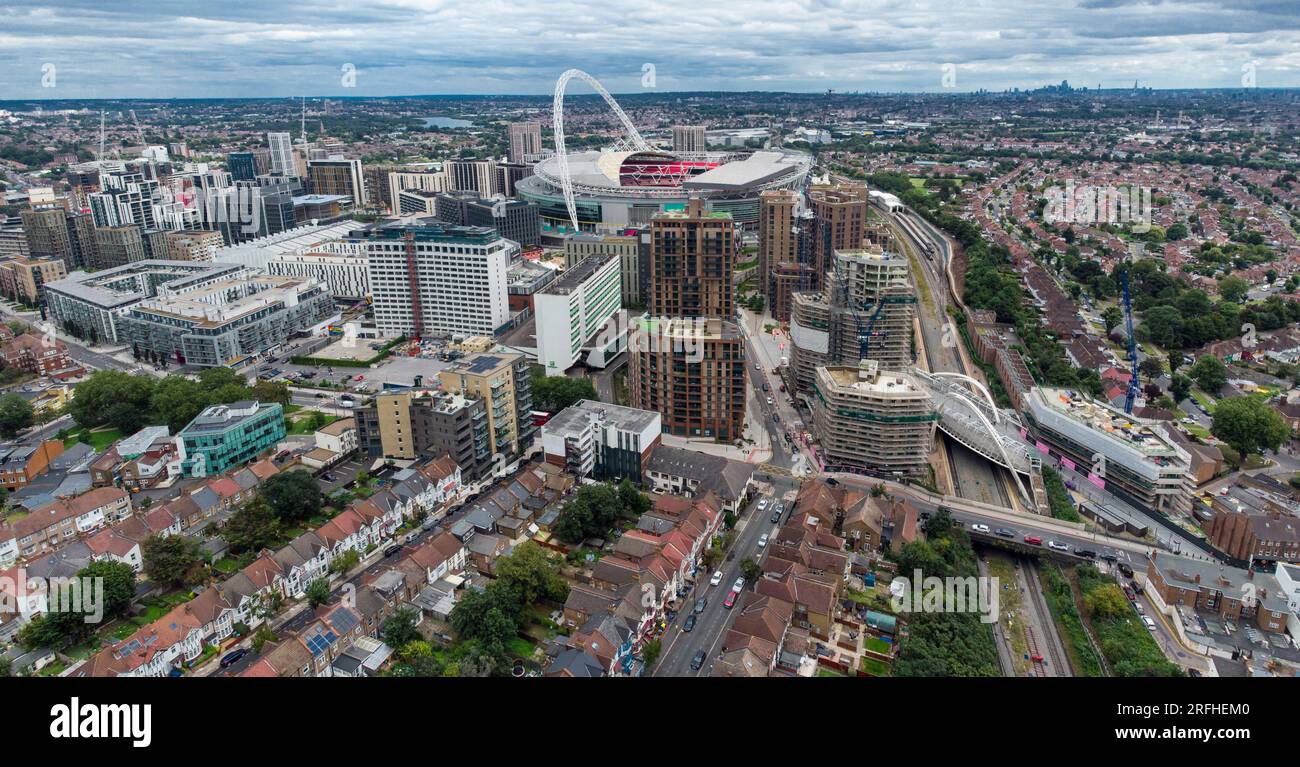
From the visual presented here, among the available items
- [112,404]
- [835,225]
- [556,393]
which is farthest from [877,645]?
[112,404]

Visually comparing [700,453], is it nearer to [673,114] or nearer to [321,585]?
[321,585]

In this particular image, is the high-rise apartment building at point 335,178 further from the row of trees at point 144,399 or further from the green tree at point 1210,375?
the green tree at point 1210,375

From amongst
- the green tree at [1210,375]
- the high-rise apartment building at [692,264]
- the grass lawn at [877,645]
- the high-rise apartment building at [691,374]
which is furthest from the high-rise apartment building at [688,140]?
the grass lawn at [877,645]

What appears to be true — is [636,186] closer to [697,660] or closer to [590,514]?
[590,514]

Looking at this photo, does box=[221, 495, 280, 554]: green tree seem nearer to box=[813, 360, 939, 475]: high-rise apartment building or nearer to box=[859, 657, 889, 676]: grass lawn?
box=[859, 657, 889, 676]: grass lawn
